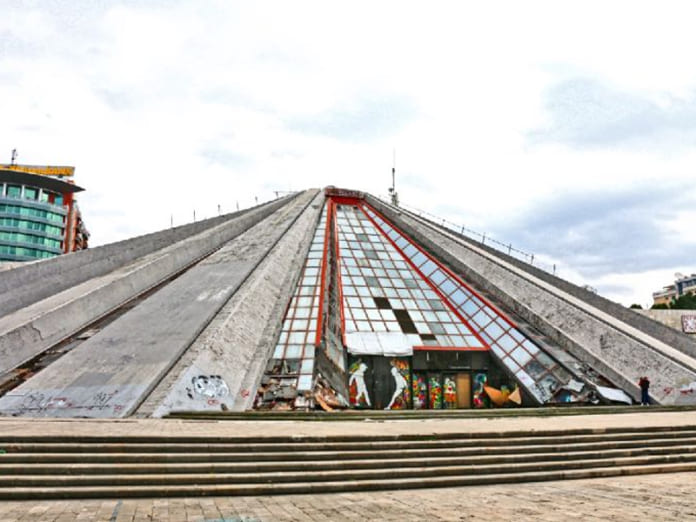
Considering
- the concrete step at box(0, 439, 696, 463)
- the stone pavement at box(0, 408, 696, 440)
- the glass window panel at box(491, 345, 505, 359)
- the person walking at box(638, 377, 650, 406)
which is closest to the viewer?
the concrete step at box(0, 439, 696, 463)

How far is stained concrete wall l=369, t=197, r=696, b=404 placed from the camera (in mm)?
13617

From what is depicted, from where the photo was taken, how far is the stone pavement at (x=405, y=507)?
499 centimetres

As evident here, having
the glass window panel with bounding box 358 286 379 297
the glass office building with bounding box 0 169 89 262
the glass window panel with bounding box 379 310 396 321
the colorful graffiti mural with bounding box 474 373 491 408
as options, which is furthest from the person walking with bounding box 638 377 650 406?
the glass office building with bounding box 0 169 89 262

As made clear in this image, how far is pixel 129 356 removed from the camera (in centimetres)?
1204

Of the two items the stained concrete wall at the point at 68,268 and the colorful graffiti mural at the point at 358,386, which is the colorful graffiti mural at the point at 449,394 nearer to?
the colorful graffiti mural at the point at 358,386

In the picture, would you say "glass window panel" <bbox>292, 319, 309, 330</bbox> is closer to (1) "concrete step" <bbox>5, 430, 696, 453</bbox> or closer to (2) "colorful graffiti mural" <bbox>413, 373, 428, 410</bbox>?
(2) "colorful graffiti mural" <bbox>413, 373, 428, 410</bbox>

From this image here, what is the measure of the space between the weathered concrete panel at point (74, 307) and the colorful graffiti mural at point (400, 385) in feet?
30.2

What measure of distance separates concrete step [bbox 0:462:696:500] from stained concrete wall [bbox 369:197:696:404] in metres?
6.64

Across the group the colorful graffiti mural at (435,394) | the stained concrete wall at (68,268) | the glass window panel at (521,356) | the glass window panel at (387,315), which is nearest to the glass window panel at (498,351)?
the glass window panel at (521,356)

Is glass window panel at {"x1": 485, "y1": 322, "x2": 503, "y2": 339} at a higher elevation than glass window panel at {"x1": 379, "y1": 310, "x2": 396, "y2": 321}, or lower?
lower

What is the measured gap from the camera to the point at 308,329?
51.3 feet

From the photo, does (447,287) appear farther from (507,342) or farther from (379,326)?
(379,326)

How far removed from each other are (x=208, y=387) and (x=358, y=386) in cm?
533

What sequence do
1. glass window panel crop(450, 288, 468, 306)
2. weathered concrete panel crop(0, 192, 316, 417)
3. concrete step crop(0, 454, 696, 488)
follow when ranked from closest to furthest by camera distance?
concrete step crop(0, 454, 696, 488)
weathered concrete panel crop(0, 192, 316, 417)
glass window panel crop(450, 288, 468, 306)
